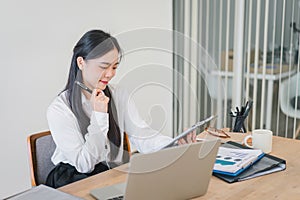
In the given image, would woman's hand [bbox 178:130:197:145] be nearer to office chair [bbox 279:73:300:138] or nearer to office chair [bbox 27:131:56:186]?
office chair [bbox 27:131:56:186]

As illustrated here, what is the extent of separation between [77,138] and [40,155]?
19 cm

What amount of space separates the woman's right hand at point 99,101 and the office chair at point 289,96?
1682 mm

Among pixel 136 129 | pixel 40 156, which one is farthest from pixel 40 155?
pixel 136 129

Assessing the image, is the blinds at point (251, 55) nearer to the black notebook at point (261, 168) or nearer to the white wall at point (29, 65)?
the white wall at point (29, 65)

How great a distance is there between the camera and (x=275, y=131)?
289 cm

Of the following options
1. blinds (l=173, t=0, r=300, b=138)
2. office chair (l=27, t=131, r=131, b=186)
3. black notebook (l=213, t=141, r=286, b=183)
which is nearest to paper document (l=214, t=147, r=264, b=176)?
black notebook (l=213, t=141, r=286, b=183)

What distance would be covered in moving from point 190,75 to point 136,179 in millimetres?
2183

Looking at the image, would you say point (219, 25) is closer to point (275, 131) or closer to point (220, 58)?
point (220, 58)

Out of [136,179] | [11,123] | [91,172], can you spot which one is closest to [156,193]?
[136,179]

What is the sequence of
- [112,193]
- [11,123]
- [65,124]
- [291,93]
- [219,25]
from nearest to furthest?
[112,193]
[65,124]
[11,123]
[291,93]
[219,25]

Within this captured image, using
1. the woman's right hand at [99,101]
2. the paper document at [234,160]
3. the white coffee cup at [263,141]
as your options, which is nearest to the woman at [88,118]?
the woman's right hand at [99,101]

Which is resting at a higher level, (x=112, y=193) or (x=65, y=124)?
(x=65, y=124)

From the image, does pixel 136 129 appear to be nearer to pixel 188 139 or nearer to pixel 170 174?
pixel 188 139

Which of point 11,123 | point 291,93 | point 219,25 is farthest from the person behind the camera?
point 219,25
